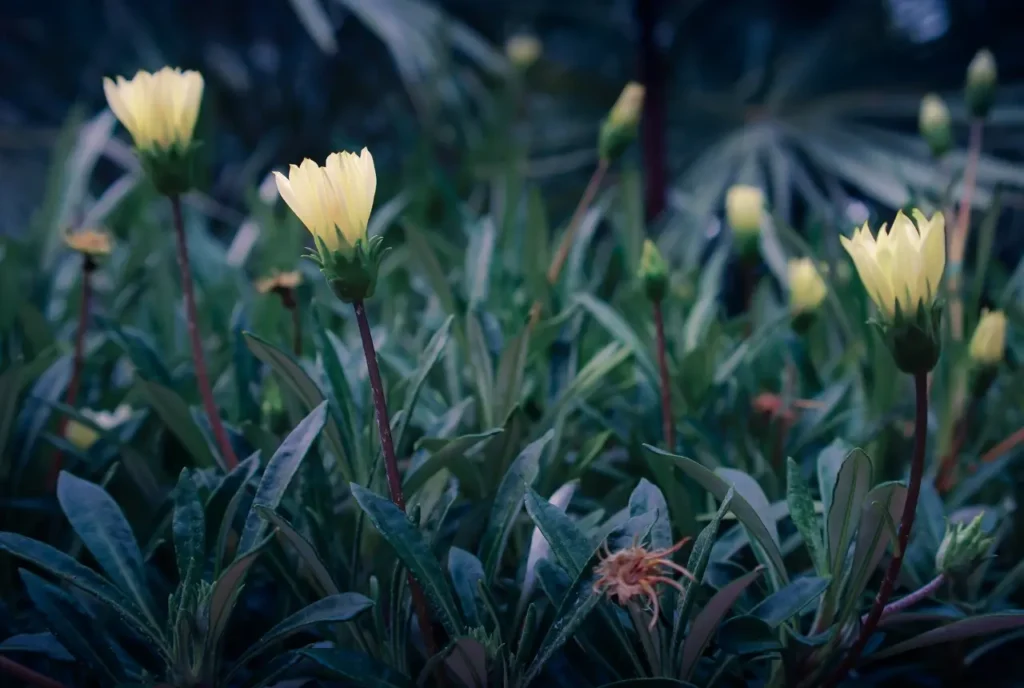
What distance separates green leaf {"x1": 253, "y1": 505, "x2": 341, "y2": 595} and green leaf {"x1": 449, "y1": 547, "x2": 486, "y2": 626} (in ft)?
0.21

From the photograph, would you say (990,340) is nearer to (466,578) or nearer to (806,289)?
(806,289)

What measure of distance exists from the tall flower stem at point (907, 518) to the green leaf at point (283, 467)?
299 mm

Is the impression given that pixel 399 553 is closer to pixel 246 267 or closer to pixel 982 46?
pixel 246 267

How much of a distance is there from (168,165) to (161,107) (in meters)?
0.04

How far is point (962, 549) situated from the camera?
439 millimetres

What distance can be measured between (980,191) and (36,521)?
1184 mm

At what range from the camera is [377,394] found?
407 millimetres

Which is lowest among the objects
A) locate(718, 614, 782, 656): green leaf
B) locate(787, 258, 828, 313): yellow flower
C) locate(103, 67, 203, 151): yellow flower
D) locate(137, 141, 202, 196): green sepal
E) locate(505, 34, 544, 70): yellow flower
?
locate(718, 614, 782, 656): green leaf

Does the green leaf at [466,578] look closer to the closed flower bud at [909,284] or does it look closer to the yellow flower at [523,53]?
the closed flower bud at [909,284]

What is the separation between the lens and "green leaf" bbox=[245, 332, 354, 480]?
0.47 meters

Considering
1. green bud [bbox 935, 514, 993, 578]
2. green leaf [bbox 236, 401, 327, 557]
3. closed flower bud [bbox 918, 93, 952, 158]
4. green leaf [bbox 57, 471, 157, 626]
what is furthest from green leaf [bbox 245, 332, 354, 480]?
closed flower bud [bbox 918, 93, 952, 158]

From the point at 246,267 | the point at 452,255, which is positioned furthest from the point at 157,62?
the point at 452,255

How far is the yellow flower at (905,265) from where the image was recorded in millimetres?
397

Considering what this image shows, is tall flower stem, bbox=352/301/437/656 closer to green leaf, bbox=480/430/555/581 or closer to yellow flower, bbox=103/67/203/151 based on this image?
green leaf, bbox=480/430/555/581
